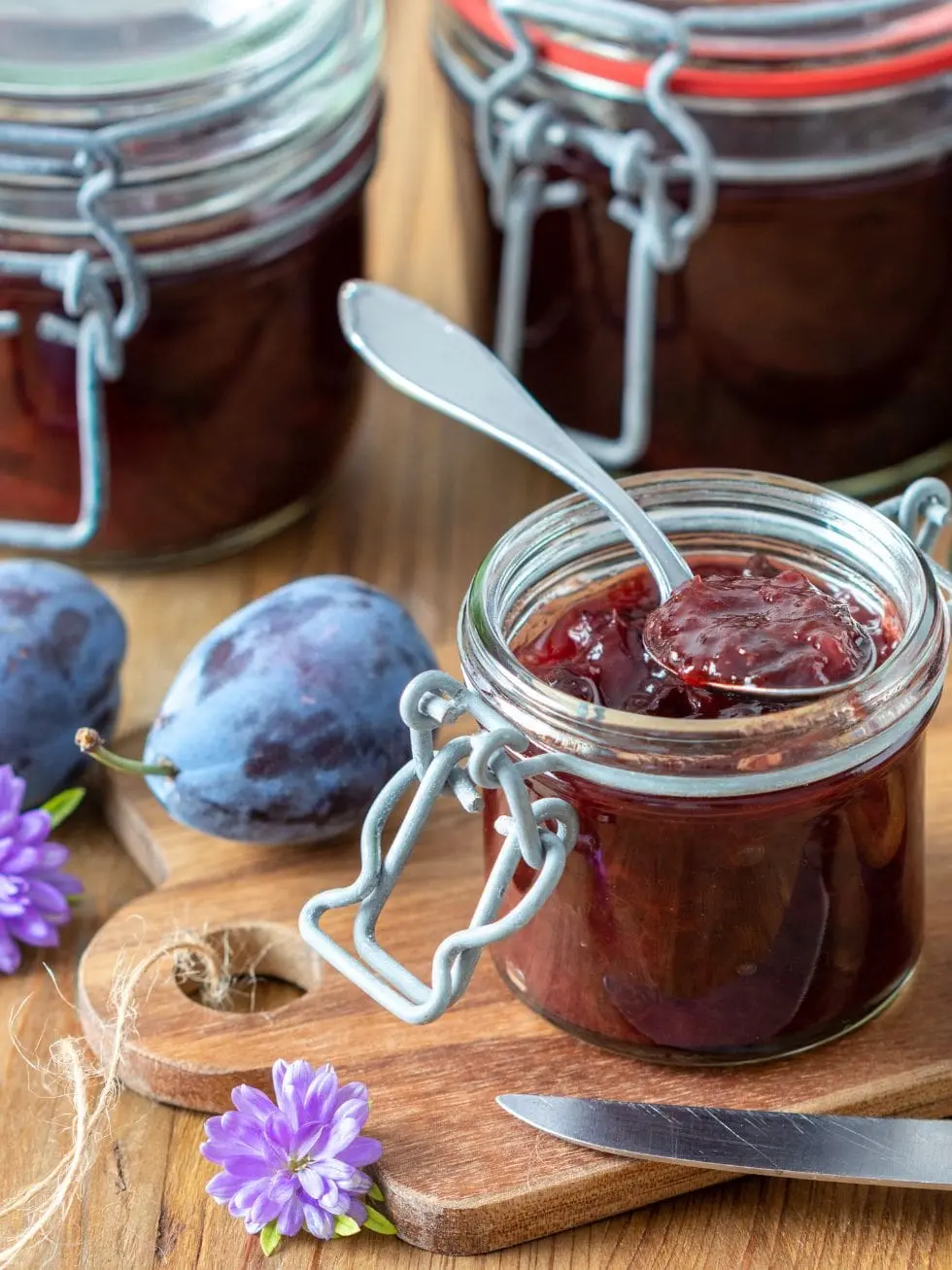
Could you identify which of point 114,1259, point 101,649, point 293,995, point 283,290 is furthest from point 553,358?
point 114,1259

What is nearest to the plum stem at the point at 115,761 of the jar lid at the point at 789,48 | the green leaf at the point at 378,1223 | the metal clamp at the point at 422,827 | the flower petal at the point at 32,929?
the flower petal at the point at 32,929

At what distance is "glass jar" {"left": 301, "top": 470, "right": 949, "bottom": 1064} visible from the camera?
3.20ft

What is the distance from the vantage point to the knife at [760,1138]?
101 cm

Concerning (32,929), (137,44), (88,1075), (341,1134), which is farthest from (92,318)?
(341,1134)

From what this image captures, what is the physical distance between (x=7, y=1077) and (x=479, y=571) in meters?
0.42

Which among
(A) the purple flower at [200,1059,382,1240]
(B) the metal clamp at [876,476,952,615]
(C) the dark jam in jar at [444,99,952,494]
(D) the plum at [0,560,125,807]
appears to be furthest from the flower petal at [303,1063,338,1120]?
(C) the dark jam in jar at [444,99,952,494]

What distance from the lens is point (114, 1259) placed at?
1041 mm

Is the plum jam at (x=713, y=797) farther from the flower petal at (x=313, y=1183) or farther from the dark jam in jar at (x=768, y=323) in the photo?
the dark jam in jar at (x=768, y=323)

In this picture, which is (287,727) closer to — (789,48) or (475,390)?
(475,390)

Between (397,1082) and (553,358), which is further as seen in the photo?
(553,358)

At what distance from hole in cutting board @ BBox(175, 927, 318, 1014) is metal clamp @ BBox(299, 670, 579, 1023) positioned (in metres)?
0.19

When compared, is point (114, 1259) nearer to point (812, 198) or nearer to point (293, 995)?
point (293, 995)

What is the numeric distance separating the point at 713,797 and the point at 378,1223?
296 millimetres

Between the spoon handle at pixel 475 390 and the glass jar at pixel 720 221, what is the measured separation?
0.79 ft
